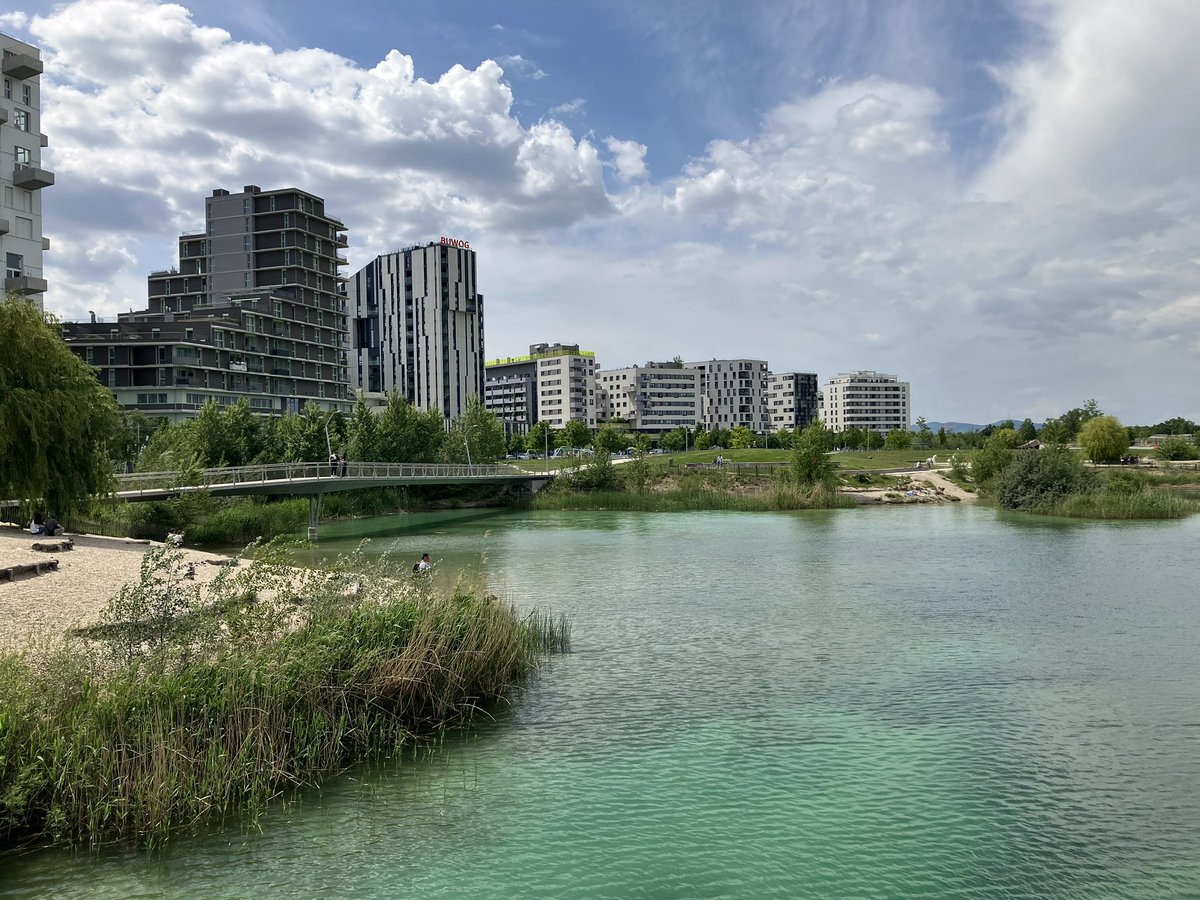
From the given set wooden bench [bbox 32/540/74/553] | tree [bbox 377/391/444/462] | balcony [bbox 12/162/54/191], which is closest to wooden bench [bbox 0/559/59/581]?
wooden bench [bbox 32/540/74/553]

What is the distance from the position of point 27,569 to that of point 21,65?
63.3 m

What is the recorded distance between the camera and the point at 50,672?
1287 cm

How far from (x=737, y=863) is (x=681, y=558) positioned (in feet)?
102

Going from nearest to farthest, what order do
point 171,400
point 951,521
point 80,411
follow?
point 80,411 < point 951,521 < point 171,400

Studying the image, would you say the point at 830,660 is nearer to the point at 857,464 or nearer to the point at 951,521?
the point at 951,521

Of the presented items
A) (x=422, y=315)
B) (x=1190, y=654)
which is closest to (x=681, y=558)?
(x=1190, y=654)

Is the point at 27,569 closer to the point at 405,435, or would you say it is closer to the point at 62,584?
the point at 62,584

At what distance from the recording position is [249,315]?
114m

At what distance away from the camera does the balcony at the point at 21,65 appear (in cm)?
6900

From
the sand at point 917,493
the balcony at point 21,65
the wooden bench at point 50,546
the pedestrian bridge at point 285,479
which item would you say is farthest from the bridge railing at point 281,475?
the balcony at point 21,65

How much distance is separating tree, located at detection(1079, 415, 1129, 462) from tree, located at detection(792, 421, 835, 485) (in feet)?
140

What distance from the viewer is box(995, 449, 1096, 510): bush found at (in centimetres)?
6462

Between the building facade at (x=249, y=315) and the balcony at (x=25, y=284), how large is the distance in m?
33.7

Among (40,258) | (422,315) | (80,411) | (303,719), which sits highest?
(422,315)
